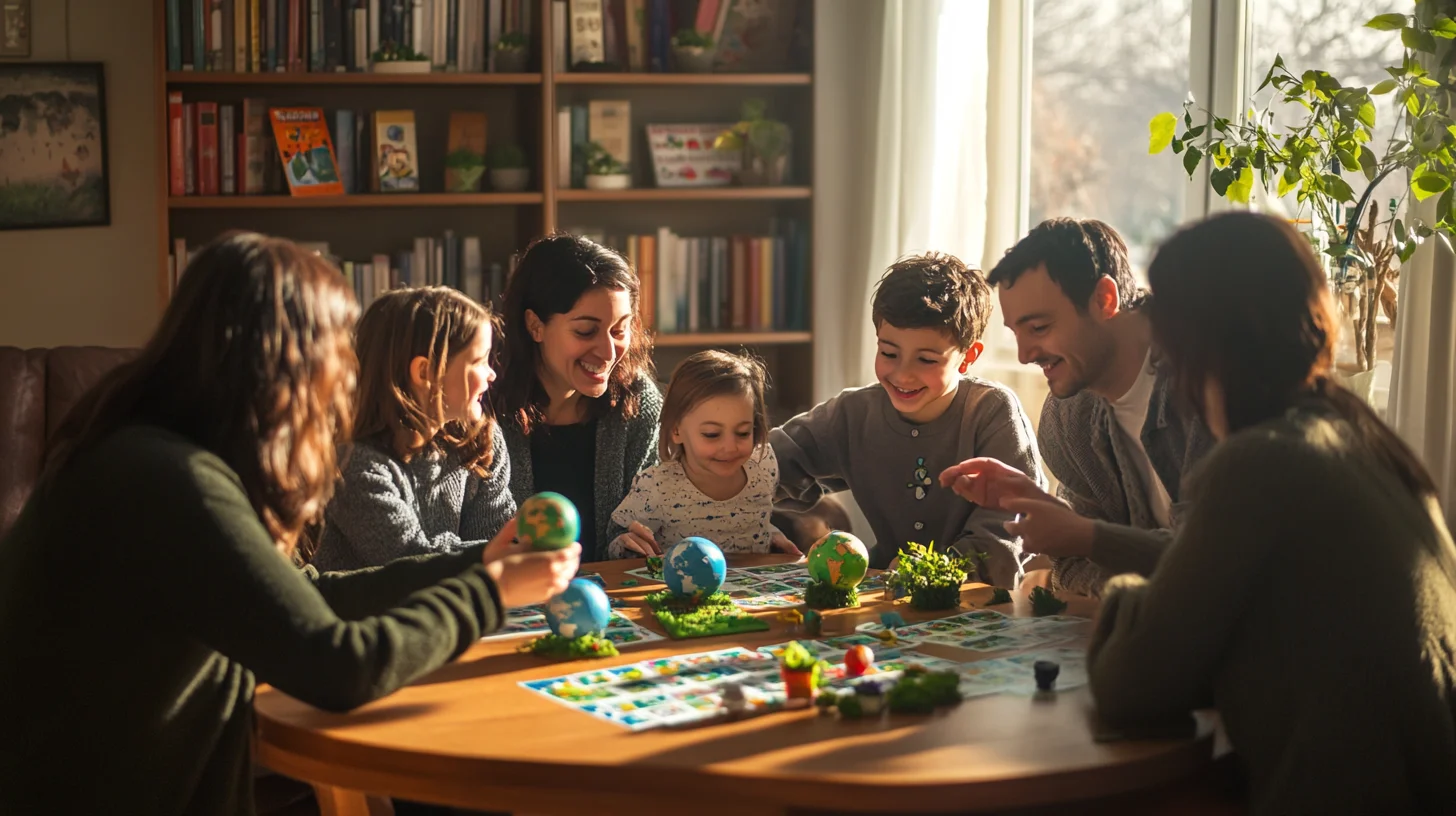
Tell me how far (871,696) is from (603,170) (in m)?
3.05

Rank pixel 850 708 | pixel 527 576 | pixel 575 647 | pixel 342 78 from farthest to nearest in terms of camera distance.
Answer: pixel 342 78 < pixel 575 647 < pixel 527 576 < pixel 850 708

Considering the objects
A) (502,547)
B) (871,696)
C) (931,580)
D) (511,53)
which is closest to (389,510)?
(502,547)

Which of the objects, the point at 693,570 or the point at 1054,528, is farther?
the point at 693,570

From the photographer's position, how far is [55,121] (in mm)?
4469

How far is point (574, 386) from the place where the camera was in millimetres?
2873

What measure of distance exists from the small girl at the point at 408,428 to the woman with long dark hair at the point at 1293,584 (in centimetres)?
122

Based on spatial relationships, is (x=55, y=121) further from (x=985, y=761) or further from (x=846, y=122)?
(x=985, y=761)

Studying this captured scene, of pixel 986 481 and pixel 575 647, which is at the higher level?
pixel 986 481

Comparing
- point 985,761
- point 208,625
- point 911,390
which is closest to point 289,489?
point 208,625

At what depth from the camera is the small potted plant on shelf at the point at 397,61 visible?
4.23 meters

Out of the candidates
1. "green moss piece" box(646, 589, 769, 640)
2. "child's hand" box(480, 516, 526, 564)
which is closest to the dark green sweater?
"child's hand" box(480, 516, 526, 564)

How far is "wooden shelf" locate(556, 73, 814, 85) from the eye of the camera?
171 inches

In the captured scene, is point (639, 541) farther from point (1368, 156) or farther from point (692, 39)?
point (692, 39)

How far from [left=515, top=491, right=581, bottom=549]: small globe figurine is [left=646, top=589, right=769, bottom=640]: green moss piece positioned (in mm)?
205
